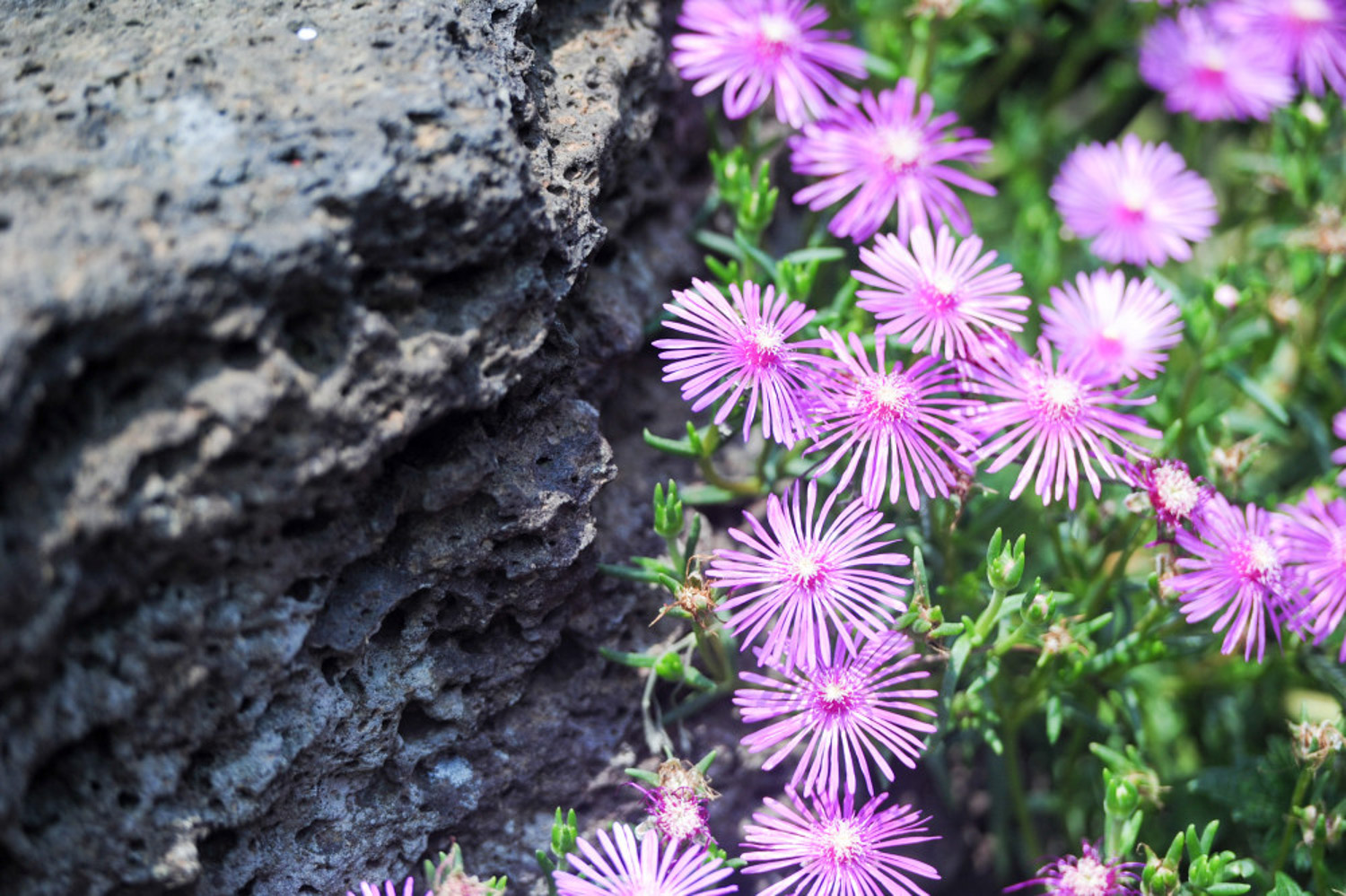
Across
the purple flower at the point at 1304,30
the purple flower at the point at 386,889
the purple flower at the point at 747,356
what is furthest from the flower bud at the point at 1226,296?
the purple flower at the point at 386,889

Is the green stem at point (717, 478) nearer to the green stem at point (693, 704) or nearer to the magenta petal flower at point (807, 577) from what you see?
the magenta petal flower at point (807, 577)

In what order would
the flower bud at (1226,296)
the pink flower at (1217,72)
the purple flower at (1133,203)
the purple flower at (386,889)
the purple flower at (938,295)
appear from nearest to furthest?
the purple flower at (386,889) → the purple flower at (938,295) → the flower bud at (1226,296) → the purple flower at (1133,203) → the pink flower at (1217,72)

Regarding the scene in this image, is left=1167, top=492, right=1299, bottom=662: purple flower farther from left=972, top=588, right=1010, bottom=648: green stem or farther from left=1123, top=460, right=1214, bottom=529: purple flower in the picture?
left=972, top=588, right=1010, bottom=648: green stem

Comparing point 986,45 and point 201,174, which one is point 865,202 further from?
point 201,174

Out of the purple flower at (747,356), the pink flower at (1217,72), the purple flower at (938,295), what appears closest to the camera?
the purple flower at (747,356)

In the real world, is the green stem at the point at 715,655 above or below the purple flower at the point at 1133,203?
below

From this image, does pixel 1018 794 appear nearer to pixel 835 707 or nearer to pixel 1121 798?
pixel 1121 798
